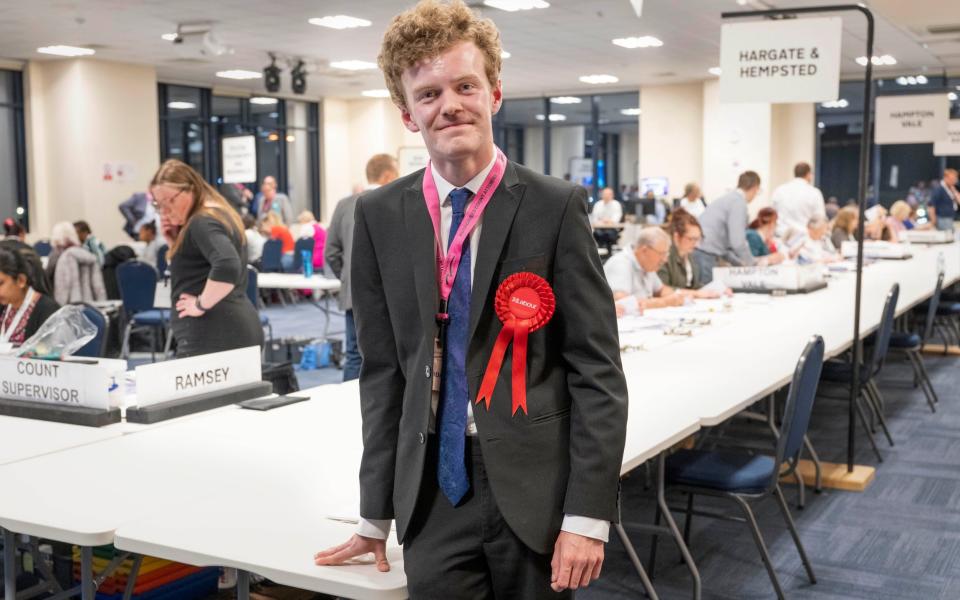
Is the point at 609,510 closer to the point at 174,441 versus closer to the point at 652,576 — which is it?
the point at 174,441

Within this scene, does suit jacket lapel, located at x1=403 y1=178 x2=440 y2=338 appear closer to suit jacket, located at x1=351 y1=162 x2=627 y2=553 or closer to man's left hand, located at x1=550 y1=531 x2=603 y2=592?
suit jacket, located at x1=351 y1=162 x2=627 y2=553

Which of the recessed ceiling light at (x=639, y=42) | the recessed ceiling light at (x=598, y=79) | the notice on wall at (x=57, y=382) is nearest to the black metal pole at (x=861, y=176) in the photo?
the notice on wall at (x=57, y=382)

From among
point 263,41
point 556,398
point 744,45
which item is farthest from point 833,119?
point 556,398

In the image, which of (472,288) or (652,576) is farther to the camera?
(652,576)

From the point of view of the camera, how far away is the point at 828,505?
445 centimetres

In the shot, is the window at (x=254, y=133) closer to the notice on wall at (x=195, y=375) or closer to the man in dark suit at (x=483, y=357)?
the notice on wall at (x=195, y=375)

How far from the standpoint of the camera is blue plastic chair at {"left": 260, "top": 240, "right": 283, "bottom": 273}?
10.9m

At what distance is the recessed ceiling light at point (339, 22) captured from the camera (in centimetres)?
1041

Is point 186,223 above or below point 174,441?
above

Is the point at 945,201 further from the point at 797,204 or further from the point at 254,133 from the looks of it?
the point at 254,133

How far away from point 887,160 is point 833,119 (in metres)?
1.47

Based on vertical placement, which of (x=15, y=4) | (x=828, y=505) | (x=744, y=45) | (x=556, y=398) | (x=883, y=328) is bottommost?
(x=828, y=505)

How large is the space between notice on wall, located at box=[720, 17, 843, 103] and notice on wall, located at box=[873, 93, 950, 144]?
793 cm

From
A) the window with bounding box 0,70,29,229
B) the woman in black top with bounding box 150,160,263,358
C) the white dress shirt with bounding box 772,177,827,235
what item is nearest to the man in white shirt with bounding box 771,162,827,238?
the white dress shirt with bounding box 772,177,827,235
